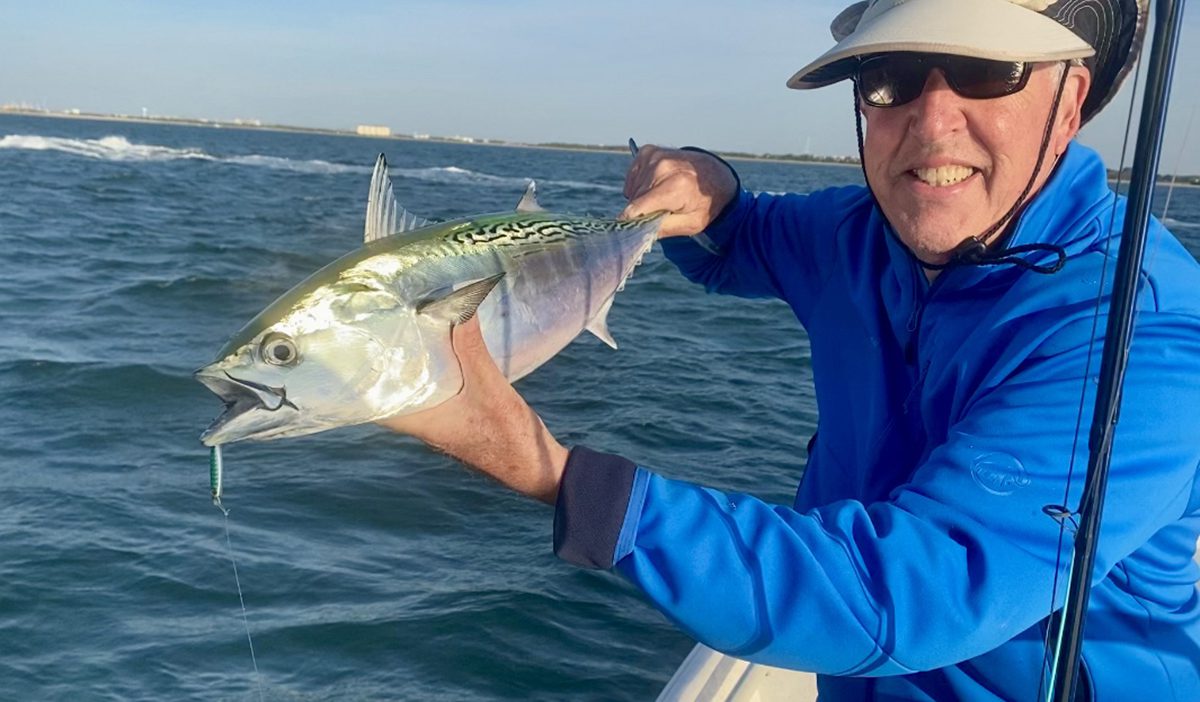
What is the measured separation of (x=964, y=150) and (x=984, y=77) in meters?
0.15

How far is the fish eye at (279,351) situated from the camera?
1.66m

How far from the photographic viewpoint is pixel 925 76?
79.9 inches

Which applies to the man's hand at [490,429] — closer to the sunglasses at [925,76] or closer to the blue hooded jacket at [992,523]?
the blue hooded jacket at [992,523]

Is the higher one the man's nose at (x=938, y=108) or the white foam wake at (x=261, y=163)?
the man's nose at (x=938, y=108)

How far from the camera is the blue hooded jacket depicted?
5.05ft

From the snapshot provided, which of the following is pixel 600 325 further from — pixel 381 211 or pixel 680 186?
pixel 381 211

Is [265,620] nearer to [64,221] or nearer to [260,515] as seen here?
[260,515]

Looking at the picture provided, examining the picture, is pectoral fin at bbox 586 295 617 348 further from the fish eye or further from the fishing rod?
the fishing rod

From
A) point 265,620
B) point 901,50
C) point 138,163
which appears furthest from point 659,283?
point 138,163

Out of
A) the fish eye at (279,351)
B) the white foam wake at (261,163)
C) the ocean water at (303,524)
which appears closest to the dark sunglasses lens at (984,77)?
the fish eye at (279,351)

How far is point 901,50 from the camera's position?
6.46 ft

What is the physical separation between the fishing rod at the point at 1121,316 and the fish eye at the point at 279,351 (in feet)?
4.28

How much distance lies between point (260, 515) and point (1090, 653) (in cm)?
516

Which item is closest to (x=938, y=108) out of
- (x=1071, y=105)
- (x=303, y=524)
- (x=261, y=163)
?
(x=1071, y=105)
